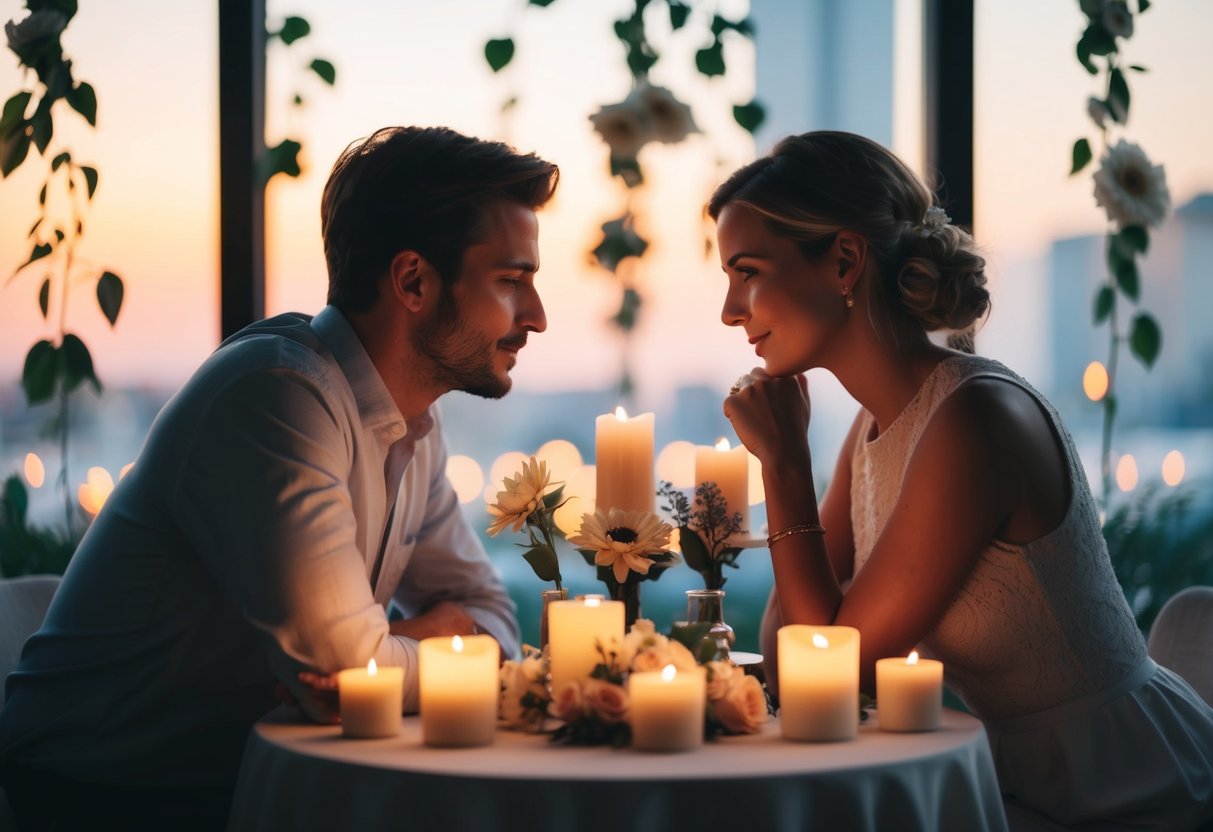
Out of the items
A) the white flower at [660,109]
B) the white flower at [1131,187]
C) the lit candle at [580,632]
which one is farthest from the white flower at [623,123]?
the lit candle at [580,632]

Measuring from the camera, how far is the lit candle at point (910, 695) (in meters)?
1.51

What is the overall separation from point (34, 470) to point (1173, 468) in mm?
2737

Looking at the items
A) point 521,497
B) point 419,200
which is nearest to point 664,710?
point 521,497

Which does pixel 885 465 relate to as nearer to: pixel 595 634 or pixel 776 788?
pixel 595 634

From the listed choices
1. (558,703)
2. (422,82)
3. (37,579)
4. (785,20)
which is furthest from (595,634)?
(785,20)

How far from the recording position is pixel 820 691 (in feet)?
4.74

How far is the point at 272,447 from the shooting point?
1.69 meters

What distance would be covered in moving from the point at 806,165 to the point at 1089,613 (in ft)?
2.86

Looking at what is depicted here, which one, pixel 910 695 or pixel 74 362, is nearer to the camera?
pixel 910 695

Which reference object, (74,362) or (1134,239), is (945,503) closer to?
(1134,239)

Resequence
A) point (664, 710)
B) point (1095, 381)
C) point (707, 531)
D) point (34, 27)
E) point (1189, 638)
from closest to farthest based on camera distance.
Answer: point (664, 710) → point (707, 531) → point (1189, 638) → point (34, 27) → point (1095, 381)

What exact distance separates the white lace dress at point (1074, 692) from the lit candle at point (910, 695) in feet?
1.19

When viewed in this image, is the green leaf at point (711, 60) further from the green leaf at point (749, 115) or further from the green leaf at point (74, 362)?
the green leaf at point (74, 362)

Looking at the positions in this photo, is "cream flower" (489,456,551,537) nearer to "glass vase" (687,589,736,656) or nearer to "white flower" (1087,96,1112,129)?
"glass vase" (687,589,736,656)
